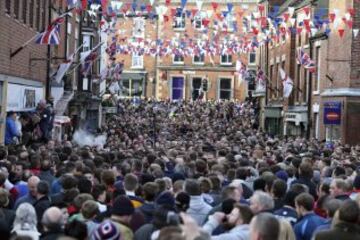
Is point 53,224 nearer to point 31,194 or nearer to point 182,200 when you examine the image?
point 182,200

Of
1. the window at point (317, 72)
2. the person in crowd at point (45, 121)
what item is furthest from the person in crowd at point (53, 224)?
the window at point (317, 72)

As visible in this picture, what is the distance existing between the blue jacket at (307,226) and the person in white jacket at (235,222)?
0.88 m

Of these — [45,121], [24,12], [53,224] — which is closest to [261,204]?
[53,224]

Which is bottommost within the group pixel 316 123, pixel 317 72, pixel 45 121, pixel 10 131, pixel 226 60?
pixel 10 131

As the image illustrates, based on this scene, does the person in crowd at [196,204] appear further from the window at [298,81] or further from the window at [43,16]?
the window at [298,81]

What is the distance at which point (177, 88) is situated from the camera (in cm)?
8294

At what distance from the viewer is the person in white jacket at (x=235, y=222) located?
859cm

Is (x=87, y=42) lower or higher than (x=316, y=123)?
higher

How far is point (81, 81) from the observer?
144 feet

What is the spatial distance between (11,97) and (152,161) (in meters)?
10.9

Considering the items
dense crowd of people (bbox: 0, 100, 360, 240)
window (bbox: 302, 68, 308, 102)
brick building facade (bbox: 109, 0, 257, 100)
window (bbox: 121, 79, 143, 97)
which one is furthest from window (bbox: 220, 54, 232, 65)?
dense crowd of people (bbox: 0, 100, 360, 240)

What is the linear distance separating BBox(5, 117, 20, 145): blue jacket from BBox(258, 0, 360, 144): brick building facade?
45.0 feet

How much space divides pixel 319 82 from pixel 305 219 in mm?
28387

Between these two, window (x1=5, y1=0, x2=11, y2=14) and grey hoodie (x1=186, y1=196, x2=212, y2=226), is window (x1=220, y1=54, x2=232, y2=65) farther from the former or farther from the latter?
grey hoodie (x1=186, y1=196, x2=212, y2=226)
